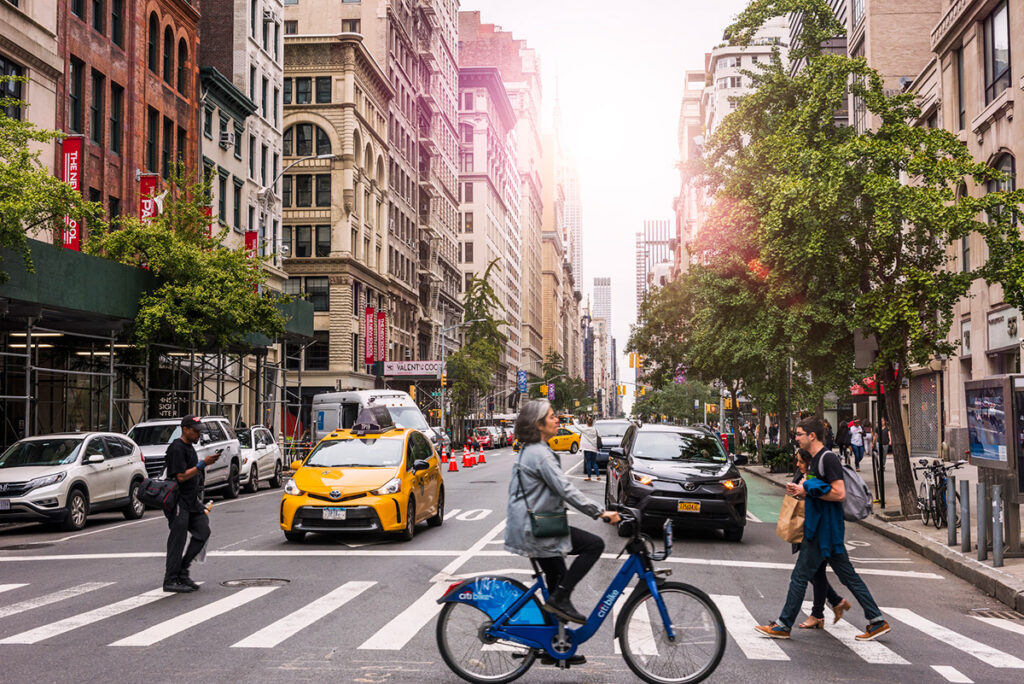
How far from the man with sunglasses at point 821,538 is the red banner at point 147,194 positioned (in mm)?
29068

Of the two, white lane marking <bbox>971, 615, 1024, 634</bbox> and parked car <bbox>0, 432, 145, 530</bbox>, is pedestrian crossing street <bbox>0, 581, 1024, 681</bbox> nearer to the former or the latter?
white lane marking <bbox>971, 615, 1024, 634</bbox>

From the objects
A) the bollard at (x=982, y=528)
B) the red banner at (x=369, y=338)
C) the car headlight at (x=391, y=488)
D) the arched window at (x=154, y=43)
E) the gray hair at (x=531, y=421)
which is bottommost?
the bollard at (x=982, y=528)

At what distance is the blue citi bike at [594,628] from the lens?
713cm

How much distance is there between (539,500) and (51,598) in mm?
6500

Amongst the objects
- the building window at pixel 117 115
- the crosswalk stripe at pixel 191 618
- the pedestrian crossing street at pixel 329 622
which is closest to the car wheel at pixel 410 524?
the pedestrian crossing street at pixel 329 622

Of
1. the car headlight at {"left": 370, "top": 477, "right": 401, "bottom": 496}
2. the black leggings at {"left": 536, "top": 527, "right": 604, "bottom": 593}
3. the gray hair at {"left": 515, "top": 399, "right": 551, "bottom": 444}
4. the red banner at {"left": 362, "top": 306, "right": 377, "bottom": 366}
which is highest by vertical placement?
the red banner at {"left": 362, "top": 306, "right": 377, "bottom": 366}

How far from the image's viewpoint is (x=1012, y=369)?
29.9m

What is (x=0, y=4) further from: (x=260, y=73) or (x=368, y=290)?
Answer: (x=368, y=290)

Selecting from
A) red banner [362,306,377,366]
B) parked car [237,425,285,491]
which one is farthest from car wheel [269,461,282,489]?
red banner [362,306,377,366]

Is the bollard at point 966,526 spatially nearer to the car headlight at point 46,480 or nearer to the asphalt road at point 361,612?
the asphalt road at point 361,612

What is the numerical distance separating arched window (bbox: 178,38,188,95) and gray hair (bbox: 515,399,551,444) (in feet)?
128

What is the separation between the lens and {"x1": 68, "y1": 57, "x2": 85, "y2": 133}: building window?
33000 millimetres

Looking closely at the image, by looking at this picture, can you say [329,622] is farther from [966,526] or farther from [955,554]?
[966,526]

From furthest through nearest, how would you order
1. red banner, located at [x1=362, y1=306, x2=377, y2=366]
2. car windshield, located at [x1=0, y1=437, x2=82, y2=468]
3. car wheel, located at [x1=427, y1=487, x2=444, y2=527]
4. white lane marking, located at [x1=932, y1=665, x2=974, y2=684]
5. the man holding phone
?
red banner, located at [x1=362, y1=306, x2=377, y2=366]
car windshield, located at [x1=0, y1=437, x2=82, y2=468]
car wheel, located at [x1=427, y1=487, x2=444, y2=527]
the man holding phone
white lane marking, located at [x1=932, y1=665, x2=974, y2=684]
